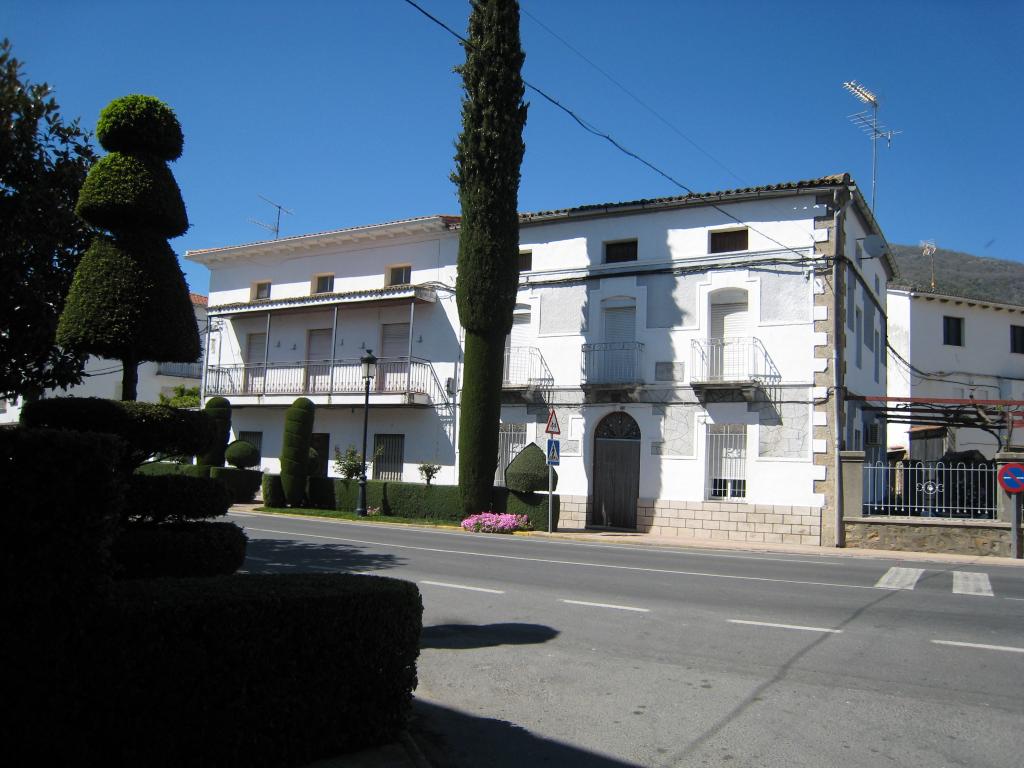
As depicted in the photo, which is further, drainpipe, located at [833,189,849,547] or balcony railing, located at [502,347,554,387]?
balcony railing, located at [502,347,554,387]

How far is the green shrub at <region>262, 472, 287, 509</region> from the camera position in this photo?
2523 centimetres

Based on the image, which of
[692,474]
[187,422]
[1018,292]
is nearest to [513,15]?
[692,474]

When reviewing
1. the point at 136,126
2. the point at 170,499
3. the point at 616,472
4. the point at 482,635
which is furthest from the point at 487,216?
the point at 170,499

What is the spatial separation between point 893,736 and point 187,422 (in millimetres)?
5594

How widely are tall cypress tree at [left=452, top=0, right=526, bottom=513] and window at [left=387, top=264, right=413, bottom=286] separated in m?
4.87

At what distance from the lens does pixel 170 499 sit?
20.6 ft

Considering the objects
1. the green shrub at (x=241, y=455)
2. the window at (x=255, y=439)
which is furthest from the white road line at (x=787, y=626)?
the window at (x=255, y=439)

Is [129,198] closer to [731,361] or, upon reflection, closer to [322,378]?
[731,361]

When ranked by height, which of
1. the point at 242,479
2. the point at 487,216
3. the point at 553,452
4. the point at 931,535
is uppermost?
the point at 487,216

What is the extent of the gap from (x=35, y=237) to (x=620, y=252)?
16.0 metres

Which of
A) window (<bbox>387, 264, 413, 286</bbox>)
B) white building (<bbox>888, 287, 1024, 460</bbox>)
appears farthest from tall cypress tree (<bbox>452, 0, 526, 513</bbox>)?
white building (<bbox>888, 287, 1024, 460</bbox>)

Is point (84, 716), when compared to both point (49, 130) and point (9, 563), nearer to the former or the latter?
point (9, 563)

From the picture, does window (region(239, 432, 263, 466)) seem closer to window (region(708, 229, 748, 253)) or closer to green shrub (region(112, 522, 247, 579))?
window (region(708, 229, 748, 253))

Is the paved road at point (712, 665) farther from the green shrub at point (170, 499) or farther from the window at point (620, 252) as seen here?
the window at point (620, 252)
